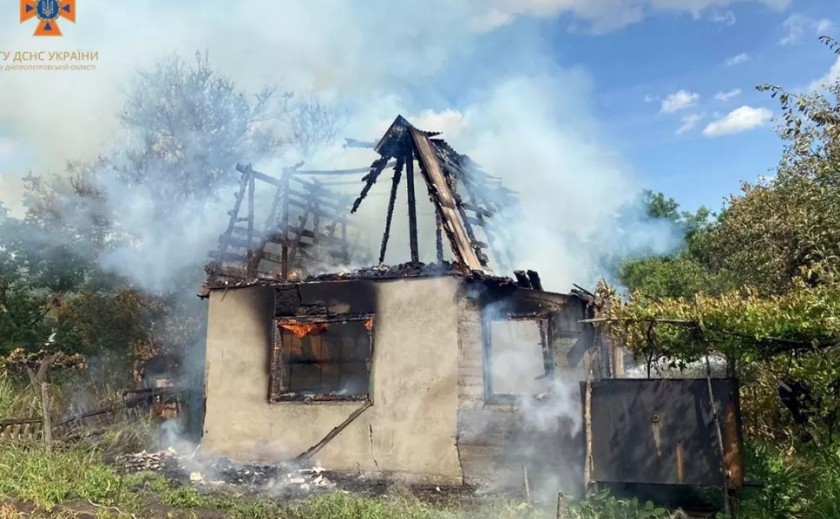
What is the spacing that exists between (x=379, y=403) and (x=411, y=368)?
89 cm

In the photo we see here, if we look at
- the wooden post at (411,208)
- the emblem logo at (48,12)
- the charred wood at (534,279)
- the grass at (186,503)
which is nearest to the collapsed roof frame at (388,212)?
the wooden post at (411,208)

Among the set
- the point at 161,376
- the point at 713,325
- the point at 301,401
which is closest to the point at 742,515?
the point at 713,325

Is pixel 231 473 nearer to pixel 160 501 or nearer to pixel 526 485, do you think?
pixel 160 501

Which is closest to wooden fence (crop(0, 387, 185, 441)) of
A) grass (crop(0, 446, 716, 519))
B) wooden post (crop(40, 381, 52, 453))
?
wooden post (crop(40, 381, 52, 453))

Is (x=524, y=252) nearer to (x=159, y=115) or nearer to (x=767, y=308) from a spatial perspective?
(x=767, y=308)

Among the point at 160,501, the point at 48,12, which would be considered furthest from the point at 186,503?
the point at 48,12

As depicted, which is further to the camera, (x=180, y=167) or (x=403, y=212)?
(x=180, y=167)

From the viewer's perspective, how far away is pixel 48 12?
725 inches

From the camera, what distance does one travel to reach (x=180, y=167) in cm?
2659

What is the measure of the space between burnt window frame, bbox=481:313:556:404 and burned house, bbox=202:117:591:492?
25mm

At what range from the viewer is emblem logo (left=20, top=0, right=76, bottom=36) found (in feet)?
58.1

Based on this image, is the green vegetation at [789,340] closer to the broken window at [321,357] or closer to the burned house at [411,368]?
the burned house at [411,368]

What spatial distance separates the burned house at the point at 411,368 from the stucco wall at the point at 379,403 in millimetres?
21

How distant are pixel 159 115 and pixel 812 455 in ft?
89.1
